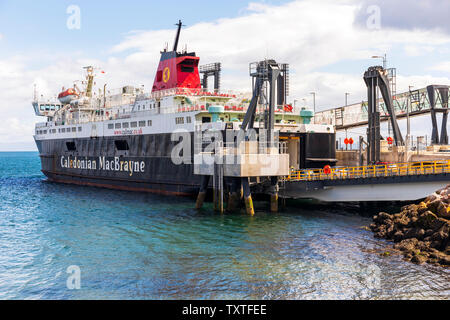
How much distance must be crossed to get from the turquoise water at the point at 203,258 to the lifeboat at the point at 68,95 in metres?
33.1

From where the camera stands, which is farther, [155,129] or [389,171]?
[155,129]

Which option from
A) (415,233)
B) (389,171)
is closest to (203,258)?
(415,233)

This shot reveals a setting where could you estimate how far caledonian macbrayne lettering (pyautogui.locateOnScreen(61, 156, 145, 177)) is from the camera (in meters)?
46.6

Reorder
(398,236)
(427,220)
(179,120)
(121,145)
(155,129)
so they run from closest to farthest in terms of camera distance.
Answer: (427,220) → (398,236) → (179,120) → (155,129) → (121,145)

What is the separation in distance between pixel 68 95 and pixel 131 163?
23343mm

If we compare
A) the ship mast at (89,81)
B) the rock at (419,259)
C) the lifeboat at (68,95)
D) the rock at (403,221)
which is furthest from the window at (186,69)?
the rock at (419,259)

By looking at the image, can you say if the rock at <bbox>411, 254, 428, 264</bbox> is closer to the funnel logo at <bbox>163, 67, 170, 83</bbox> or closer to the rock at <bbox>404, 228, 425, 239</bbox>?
the rock at <bbox>404, 228, 425, 239</bbox>

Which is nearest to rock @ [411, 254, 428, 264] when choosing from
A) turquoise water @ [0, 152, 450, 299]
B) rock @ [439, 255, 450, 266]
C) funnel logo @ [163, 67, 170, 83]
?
turquoise water @ [0, 152, 450, 299]

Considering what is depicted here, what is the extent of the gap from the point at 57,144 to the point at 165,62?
22.7 meters

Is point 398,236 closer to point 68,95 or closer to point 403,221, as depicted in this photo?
point 403,221

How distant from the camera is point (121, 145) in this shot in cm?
4925

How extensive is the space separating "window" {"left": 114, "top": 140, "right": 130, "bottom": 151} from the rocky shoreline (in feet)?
98.0

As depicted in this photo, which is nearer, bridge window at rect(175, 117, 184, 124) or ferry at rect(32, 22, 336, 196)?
ferry at rect(32, 22, 336, 196)
